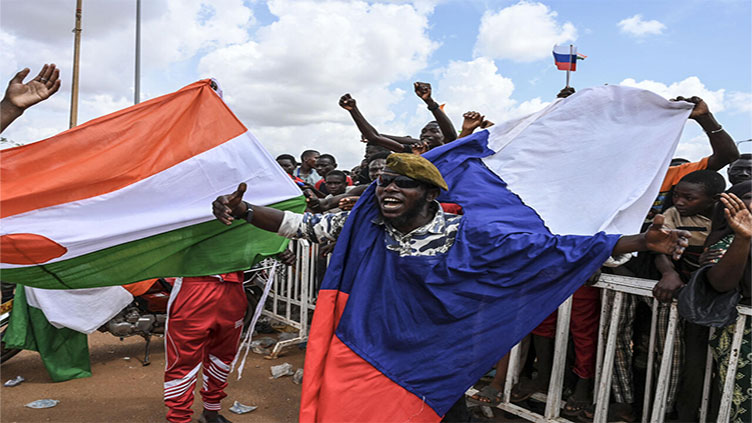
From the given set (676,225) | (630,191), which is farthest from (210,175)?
(676,225)

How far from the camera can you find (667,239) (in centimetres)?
237

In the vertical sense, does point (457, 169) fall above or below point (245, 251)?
above

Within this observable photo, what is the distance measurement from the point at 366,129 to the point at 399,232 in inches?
112

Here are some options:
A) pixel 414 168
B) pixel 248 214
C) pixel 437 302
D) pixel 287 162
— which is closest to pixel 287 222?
pixel 248 214

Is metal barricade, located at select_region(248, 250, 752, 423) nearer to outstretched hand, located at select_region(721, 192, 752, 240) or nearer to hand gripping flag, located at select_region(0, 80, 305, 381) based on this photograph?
outstretched hand, located at select_region(721, 192, 752, 240)

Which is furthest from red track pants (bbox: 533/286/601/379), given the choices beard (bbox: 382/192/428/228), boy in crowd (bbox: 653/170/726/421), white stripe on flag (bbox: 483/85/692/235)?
beard (bbox: 382/192/428/228)

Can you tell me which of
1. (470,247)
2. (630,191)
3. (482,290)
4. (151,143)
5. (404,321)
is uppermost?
(151,143)

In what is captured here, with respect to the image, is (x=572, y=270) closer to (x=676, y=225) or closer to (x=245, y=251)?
(x=676, y=225)

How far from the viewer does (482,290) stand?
286 centimetres

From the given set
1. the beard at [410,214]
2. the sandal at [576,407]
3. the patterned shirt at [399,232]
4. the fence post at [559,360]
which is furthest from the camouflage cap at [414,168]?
the sandal at [576,407]

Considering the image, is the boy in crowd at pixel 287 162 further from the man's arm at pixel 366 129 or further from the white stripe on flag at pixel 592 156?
the white stripe on flag at pixel 592 156

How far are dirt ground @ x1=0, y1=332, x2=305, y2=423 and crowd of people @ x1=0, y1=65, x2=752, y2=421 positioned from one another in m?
0.70

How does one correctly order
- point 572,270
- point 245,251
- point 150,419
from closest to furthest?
point 572,270
point 245,251
point 150,419

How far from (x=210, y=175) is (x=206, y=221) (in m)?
0.34
